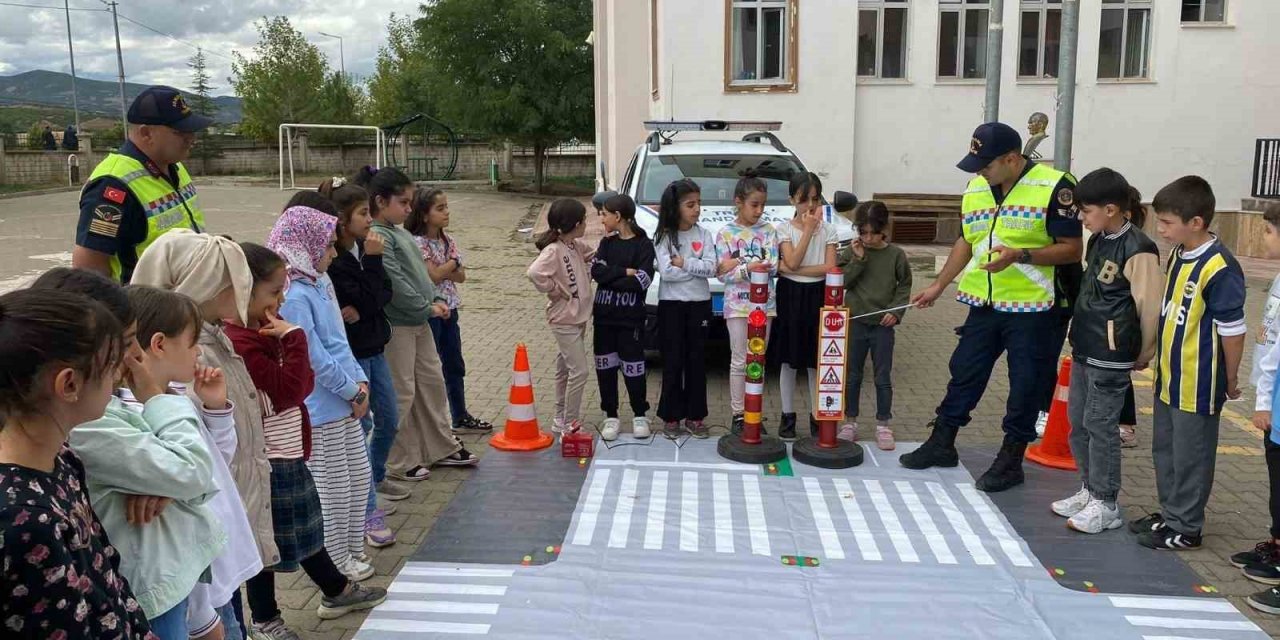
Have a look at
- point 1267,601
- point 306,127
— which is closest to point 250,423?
point 1267,601

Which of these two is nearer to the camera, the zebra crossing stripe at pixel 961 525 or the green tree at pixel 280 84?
the zebra crossing stripe at pixel 961 525

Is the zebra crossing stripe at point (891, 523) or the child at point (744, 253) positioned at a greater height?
the child at point (744, 253)

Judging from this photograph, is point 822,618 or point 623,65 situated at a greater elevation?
point 623,65

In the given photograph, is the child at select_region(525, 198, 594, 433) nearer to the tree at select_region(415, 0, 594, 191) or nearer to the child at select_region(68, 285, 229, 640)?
the child at select_region(68, 285, 229, 640)

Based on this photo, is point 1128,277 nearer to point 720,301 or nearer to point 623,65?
point 720,301

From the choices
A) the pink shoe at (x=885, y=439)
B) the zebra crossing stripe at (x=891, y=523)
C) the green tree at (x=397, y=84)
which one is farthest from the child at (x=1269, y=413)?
the green tree at (x=397, y=84)

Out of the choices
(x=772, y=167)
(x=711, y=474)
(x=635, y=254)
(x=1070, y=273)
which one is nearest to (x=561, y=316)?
(x=635, y=254)

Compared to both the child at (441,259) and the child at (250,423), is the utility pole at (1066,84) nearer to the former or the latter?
the child at (441,259)

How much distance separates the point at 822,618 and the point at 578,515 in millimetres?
1486

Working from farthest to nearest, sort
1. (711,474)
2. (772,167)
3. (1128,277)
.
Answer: (772,167), (711,474), (1128,277)

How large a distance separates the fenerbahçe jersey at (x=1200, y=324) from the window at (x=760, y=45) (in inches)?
453

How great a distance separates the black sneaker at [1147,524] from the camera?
14.5ft

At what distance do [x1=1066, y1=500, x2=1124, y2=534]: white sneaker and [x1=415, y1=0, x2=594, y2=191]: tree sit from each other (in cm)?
2539

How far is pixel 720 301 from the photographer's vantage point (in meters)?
6.60
